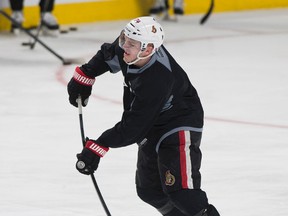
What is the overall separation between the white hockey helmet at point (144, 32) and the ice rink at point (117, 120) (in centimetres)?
96

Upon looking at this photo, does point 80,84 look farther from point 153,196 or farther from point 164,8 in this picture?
point 164,8

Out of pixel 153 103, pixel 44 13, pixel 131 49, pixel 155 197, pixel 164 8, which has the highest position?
pixel 131 49

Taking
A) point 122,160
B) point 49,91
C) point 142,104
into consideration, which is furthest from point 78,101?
point 49,91

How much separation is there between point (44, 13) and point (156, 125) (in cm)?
666

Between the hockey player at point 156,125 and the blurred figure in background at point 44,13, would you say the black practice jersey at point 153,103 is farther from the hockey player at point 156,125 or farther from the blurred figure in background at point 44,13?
the blurred figure in background at point 44,13

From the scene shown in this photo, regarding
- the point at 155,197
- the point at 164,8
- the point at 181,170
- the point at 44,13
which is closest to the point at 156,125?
the point at 181,170

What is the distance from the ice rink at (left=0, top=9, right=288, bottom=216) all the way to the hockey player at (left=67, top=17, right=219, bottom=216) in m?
0.57

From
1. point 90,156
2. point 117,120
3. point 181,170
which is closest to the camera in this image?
point 90,156

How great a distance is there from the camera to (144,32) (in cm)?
331

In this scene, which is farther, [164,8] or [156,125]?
[164,8]

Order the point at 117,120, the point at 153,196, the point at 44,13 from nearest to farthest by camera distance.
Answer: the point at 153,196, the point at 117,120, the point at 44,13

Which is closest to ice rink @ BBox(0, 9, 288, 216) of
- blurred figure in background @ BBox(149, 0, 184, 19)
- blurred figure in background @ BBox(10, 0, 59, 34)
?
blurred figure in background @ BBox(10, 0, 59, 34)

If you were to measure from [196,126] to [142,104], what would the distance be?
0.29 m

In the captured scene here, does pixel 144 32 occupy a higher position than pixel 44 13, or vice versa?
pixel 144 32
